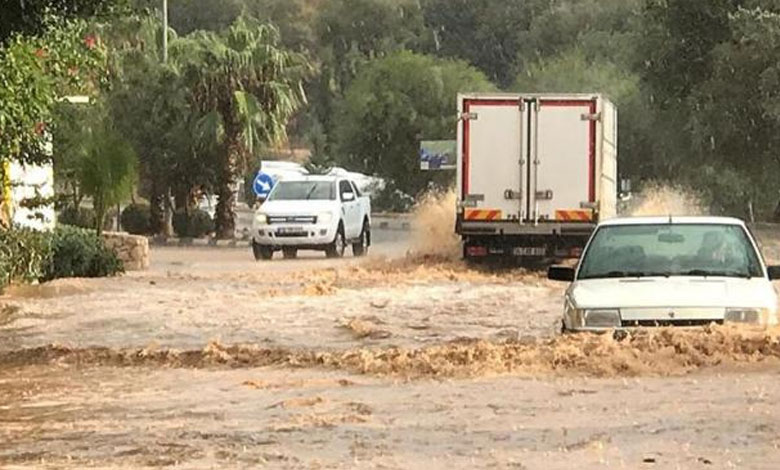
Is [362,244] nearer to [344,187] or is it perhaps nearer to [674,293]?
[344,187]

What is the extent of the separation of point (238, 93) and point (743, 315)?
34.3 meters

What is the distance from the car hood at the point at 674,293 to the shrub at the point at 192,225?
3776 centimetres

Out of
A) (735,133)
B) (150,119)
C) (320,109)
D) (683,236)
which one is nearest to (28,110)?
(683,236)

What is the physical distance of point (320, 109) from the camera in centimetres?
8175

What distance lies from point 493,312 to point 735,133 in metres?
21.8

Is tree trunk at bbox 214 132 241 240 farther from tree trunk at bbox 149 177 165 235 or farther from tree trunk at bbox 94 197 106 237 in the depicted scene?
tree trunk at bbox 94 197 106 237

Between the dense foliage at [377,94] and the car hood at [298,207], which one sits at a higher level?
the dense foliage at [377,94]

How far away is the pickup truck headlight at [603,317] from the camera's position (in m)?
13.0

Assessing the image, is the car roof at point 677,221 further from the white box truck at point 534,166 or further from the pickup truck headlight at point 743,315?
the white box truck at point 534,166

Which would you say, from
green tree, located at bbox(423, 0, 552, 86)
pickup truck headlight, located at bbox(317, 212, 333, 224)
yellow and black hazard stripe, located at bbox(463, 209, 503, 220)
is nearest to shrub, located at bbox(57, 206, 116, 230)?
pickup truck headlight, located at bbox(317, 212, 333, 224)

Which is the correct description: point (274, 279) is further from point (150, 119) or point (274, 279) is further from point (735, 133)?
point (150, 119)

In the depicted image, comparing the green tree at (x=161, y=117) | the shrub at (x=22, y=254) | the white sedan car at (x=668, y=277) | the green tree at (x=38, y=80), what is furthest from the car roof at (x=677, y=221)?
Answer: the green tree at (x=161, y=117)

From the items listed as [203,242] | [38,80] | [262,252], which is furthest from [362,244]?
[38,80]

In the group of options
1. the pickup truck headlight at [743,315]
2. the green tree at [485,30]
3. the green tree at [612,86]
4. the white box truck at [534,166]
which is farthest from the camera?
the green tree at [485,30]
